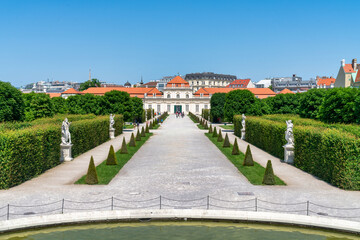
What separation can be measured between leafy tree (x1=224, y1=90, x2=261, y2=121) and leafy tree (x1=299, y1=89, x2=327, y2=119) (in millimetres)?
9757

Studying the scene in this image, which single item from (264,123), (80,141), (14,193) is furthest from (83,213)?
(264,123)

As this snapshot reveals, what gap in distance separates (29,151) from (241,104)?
3809 cm

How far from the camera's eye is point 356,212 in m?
12.2

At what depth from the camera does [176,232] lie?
430 inches

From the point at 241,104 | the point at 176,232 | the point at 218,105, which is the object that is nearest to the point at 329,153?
the point at 176,232

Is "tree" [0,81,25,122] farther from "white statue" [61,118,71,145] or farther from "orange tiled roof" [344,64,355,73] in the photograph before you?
"orange tiled roof" [344,64,355,73]

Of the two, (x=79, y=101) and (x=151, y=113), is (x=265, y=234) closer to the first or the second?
(x=79, y=101)

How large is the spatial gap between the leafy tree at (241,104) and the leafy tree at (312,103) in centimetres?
976

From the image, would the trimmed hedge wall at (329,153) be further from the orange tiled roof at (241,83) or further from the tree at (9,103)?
the orange tiled roof at (241,83)

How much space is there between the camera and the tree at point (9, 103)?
3719 centimetres

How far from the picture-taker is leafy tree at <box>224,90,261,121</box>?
5184 cm

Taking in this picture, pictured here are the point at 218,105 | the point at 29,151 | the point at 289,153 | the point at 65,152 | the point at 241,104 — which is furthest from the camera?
the point at 218,105

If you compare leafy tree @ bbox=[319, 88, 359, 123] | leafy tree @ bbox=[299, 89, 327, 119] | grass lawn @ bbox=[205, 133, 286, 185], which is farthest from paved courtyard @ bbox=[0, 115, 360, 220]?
leafy tree @ bbox=[299, 89, 327, 119]

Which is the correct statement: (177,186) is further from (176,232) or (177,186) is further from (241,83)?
(241,83)
